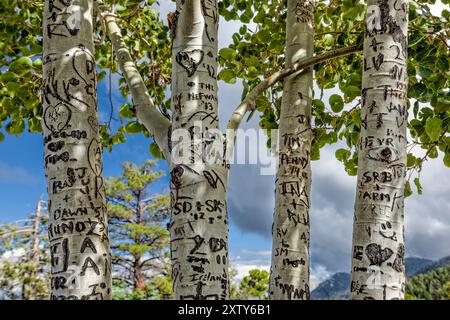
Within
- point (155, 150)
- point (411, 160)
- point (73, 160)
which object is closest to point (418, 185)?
point (411, 160)

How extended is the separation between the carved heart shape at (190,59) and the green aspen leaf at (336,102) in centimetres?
168

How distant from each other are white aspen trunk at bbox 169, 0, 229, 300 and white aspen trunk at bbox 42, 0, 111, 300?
0.42m

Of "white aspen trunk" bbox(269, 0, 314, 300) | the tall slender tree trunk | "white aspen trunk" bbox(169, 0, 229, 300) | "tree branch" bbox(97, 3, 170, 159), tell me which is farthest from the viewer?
the tall slender tree trunk

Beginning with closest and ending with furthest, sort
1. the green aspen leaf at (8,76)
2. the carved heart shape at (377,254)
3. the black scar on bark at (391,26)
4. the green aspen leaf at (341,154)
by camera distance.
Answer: the carved heart shape at (377,254) < the black scar on bark at (391,26) < the green aspen leaf at (8,76) < the green aspen leaf at (341,154)

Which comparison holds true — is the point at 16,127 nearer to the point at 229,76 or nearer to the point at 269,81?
the point at 229,76

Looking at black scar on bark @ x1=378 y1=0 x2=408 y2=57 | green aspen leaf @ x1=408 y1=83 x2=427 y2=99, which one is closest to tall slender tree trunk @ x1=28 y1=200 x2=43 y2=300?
green aspen leaf @ x1=408 y1=83 x2=427 y2=99

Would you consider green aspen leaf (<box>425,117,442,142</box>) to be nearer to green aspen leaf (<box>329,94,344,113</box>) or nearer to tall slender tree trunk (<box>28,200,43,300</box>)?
green aspen leaf (<box>329,94,344,113</box>)

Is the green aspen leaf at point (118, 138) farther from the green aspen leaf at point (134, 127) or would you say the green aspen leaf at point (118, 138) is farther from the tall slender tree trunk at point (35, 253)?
the tall slender tree trunk at point (35, 253)

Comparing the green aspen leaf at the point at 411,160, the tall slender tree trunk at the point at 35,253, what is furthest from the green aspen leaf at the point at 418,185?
the tall slender tree trunk at the point at 35,253

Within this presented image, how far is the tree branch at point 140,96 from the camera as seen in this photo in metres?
2.91

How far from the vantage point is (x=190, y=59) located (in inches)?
105

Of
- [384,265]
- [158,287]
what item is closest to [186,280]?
[384,265]

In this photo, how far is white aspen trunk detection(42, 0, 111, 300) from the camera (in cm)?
240

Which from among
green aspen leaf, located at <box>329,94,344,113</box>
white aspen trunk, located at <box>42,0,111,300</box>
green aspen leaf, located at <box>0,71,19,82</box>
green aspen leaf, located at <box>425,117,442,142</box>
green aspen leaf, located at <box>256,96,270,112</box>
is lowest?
white aspen trunk, located at <box>42,0,111,300</box>
